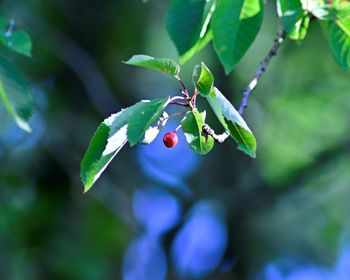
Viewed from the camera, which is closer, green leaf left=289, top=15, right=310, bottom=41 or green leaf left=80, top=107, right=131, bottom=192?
green leaf left=80, top=107, right=131, bottom=192

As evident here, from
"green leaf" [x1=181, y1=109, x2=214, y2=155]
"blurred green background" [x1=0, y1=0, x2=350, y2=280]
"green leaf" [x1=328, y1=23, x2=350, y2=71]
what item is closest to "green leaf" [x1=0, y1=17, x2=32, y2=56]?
"green leaf" [x1=181, y1=109, x2=214, y2=155]

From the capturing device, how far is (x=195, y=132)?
154cm

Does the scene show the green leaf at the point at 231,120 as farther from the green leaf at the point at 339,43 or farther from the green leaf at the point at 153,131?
the green leaf at the point at 339,43

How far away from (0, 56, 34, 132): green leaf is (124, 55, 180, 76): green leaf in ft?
2.26

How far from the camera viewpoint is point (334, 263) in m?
6.03

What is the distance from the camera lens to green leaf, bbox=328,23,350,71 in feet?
5.69

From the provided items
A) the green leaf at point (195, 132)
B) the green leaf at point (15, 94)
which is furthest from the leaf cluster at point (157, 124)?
the green leaf at point (15, 94)

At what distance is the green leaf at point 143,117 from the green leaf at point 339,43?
0.49m

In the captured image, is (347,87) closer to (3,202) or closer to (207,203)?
(207,203)

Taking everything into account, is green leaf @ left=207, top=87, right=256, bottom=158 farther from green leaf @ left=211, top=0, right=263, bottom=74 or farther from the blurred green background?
the blurred green background

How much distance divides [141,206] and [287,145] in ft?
4.03

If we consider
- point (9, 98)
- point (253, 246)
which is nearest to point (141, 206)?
point (253, 246)

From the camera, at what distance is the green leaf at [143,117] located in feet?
4.69

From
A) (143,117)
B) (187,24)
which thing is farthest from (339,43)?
(143,117)
